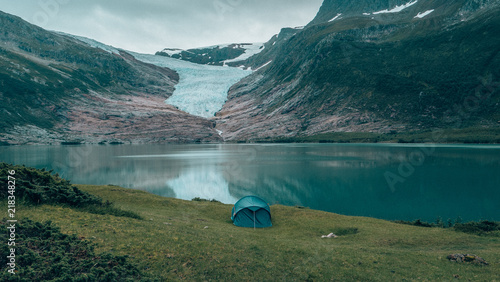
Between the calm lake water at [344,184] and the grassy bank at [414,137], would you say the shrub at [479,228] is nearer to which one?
the calm lake water at [344,184]

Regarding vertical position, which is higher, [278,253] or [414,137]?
[414,137]

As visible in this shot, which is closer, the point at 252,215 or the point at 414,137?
the point at 252,215

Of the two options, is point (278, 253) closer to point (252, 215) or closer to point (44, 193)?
point (252, 215)

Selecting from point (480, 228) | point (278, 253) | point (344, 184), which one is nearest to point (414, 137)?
point (344, 184)

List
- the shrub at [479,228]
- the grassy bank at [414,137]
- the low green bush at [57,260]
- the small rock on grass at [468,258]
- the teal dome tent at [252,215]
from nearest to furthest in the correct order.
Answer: the low green bush at [57,260], the small rock on grass at [468,258], the shrub at [479,228], the teal dome tent at [252,215], the grassy bank at [414,137]

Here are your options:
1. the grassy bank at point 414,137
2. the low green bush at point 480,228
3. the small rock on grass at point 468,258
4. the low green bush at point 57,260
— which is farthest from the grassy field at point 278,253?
the grassy bank at point 414,137

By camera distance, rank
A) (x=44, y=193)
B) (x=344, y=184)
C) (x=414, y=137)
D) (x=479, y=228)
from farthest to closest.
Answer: (x=414, y=137) → (x=344, y=184) → (x=479, y=228) → (x=44, y=193)

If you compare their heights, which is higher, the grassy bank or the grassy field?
the grassy bank

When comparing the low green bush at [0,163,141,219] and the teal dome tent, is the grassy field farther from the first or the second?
the teal dome tent

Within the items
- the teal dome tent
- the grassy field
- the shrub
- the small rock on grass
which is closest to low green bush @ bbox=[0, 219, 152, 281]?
the grassy field

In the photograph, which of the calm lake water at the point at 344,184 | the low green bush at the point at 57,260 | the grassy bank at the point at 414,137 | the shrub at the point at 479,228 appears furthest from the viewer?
the grassy bank at the point at 414,137

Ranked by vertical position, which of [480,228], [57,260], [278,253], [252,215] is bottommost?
[252,215]

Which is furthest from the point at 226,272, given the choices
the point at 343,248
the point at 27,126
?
the point at 27,126

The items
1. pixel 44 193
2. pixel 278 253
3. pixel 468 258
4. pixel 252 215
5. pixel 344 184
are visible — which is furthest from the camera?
pixel 344 184
